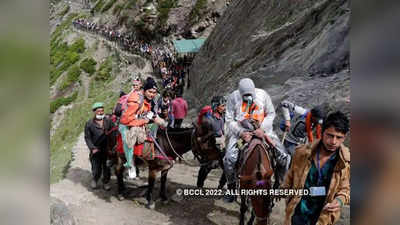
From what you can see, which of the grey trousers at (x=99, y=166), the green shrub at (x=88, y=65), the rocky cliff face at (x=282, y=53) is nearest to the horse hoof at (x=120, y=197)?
the grey trousers at (x=99, y=166)

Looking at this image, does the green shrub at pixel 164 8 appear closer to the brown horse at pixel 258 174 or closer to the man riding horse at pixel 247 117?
the man riding horse at pixel 247 117

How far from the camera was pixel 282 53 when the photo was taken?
798 centimetres

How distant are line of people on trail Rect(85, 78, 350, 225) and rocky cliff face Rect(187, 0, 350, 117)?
886 mm

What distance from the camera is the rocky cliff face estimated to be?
5703mm

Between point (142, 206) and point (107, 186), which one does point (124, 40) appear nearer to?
point (107, 186)

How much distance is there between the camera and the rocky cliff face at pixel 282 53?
18.7 ft

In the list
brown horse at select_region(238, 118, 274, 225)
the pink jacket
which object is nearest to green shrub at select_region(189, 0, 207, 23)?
the pink jacket

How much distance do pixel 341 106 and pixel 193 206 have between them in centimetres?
311

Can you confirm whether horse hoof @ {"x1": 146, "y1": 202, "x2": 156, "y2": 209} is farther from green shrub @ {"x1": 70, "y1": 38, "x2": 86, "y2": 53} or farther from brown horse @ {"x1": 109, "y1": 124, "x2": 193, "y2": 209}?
green shrub @ {"x1": 70, "y1": 38, "x2": 86, "y2": 53}
